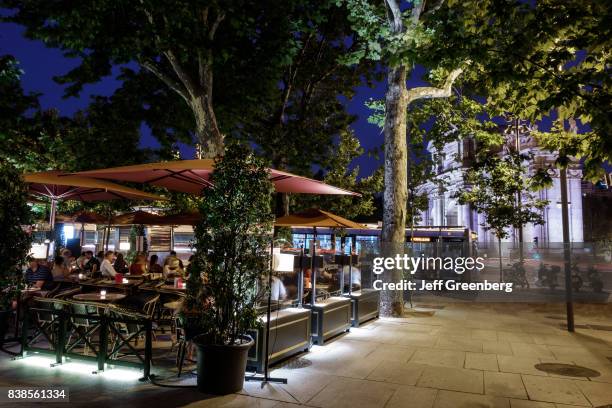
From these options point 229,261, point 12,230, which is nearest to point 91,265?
point 12,230

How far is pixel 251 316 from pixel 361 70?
1725cm

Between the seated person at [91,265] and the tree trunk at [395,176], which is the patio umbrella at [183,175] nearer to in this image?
the tree trunk at [395,176]

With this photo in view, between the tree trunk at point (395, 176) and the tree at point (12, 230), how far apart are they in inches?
370

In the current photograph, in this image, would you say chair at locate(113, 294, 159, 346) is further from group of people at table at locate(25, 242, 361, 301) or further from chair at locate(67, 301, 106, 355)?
group of people at table at locate(25, 242, 361, 301)

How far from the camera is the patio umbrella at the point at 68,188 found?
31.1 ft

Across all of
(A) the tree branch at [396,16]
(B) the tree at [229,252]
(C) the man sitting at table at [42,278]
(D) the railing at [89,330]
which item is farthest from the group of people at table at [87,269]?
(A) the tree branch at [396,16]

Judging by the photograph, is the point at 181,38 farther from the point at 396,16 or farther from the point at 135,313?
the point at 135,313

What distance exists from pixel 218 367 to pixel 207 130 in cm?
755

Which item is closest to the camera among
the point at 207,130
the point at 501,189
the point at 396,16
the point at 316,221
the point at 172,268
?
the point at 316,221

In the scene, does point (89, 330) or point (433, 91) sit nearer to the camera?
point (89, 330)

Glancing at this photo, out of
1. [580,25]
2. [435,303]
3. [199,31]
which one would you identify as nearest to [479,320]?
[435,303]

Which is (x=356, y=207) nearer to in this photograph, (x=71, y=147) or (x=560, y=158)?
(x=71, y=147)

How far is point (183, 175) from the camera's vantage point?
299 inches

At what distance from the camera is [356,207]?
28.9 meters
